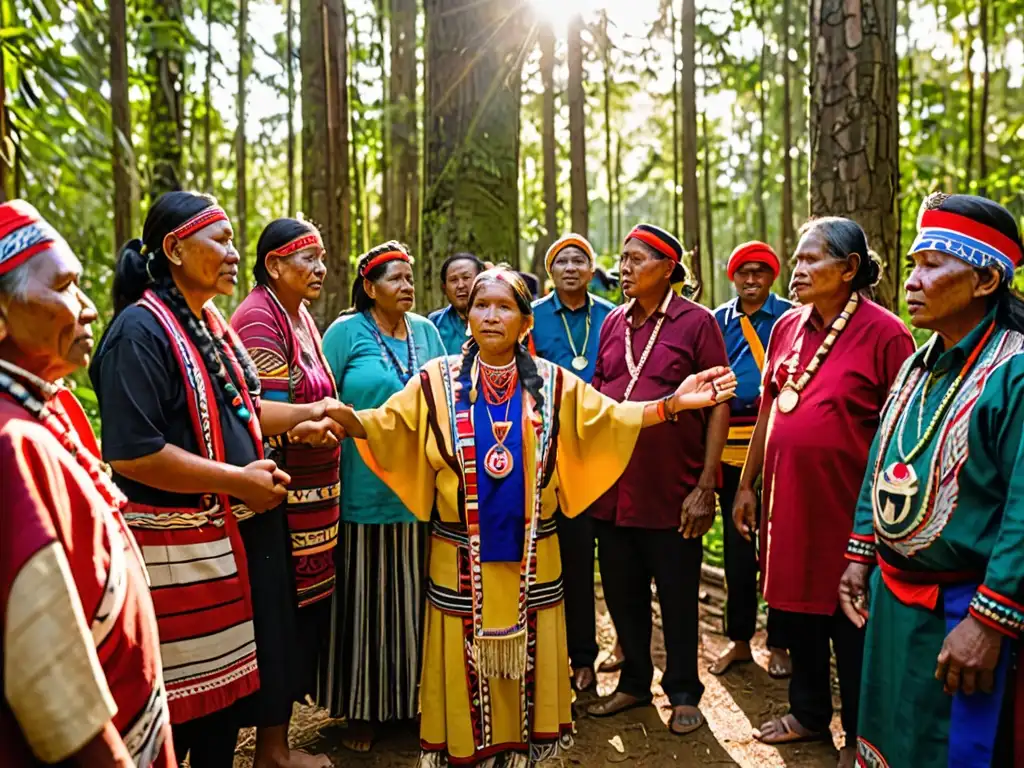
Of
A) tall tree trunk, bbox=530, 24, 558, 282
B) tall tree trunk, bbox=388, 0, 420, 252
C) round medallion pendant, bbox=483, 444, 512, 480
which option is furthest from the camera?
tall tree trunk, bbox=388, 0, 420, 252

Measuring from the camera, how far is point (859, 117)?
14.5 ft

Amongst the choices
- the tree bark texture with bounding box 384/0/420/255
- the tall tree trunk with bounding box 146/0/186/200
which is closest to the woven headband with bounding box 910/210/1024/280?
the tall tree trunk with bounding box 146/0/186/200

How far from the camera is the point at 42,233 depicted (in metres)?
1.69

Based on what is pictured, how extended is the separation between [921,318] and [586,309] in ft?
8.74

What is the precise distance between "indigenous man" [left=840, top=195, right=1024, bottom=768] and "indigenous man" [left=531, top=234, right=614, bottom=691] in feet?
6.83

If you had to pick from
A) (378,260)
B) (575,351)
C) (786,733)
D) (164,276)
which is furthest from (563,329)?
(164,276)

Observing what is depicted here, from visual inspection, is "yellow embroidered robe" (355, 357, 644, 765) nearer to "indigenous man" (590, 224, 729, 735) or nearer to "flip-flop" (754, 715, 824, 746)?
"indigenous man" (590, 224, 729, 735)

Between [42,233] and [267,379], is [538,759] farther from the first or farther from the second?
[42,233]

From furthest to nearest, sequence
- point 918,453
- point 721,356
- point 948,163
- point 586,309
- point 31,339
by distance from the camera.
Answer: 1. point 948,163
2. point 586,309
3. point 721,356
4. point 918,453
5. point 31,339

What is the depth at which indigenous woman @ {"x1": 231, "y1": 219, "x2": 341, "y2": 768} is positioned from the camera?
341 cm


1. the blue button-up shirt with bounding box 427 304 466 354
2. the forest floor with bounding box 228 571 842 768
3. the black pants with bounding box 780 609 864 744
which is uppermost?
the blue button-up shirt with bounding box 427 304 466 354

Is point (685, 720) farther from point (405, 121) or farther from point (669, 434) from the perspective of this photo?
point (405, 121)

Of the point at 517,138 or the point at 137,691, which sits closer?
the point at 137,691

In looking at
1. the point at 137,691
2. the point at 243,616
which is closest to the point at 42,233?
the point at 137,691
